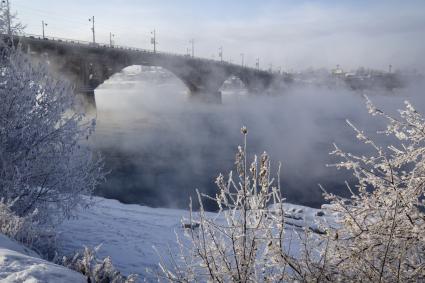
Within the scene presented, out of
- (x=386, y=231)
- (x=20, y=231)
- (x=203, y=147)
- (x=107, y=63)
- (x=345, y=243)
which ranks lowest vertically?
(x=203, y=147)

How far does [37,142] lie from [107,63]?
147 feet

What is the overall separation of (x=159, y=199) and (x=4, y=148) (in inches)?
568

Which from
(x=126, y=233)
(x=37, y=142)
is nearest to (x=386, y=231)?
(x=37, y=142)

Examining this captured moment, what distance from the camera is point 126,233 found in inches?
551

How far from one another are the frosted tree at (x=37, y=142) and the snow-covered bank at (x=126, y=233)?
1230 mm

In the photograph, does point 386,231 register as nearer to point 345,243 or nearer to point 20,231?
point 345,243

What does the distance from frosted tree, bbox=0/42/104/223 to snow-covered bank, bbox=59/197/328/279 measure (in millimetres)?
1230

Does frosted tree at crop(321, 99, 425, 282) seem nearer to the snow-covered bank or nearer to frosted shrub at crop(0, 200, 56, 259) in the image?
the snow-covered bank

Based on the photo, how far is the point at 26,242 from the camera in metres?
7.48

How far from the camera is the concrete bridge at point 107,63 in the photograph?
151 ft

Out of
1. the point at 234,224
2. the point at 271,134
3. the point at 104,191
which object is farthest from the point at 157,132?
the point at 234,224

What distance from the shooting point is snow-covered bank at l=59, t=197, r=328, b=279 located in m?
11.0

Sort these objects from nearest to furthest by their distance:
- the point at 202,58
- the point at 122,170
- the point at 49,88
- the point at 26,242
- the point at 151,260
A: the point at 26,242 < the point at 151,260 < the point at 49,88 < the point at 122,170 < the point at 202,58

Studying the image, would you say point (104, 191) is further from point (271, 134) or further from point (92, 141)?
point (271, 134)
